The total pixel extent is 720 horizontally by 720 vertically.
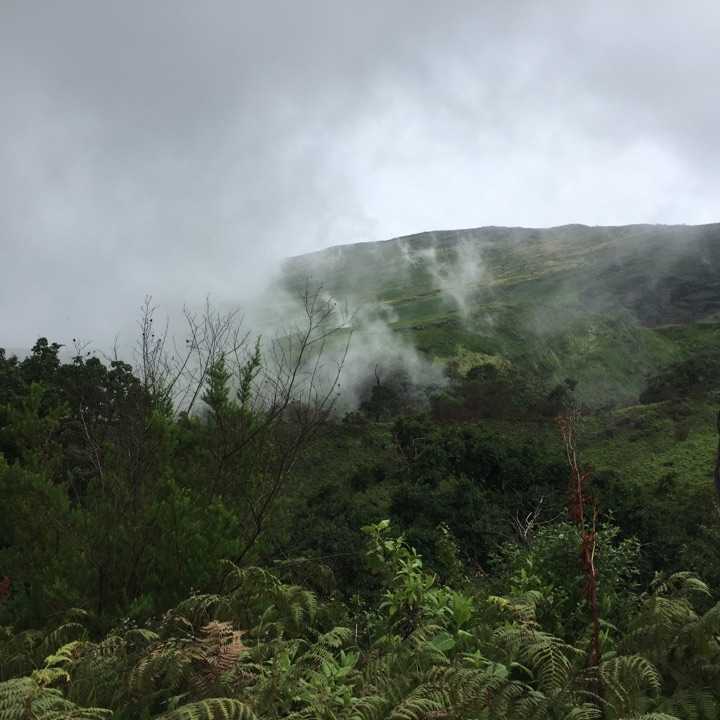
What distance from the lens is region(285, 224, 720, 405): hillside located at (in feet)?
193

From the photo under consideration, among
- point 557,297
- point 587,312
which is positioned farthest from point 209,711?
point 557,297

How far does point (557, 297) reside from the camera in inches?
3167

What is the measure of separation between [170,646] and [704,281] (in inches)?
3427

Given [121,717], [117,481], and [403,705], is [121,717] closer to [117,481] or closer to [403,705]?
[403,705]

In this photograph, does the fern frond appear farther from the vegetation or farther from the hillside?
the hillside

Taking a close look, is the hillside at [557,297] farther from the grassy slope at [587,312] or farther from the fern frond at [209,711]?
the fern frond at [209,711]

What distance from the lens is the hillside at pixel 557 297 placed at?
58812 millimetres

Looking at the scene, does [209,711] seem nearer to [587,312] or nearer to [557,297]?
[587,312]

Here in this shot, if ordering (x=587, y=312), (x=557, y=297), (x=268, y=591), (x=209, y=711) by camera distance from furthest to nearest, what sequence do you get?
(x=557, y=297), (x=587, y=312), (x=268, y=591), (x=209, y=711)

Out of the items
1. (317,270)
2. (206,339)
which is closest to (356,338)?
(206,339)

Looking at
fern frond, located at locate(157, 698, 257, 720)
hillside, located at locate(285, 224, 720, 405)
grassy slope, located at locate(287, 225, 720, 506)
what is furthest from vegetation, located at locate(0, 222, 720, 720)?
hillside, located at locate(285, 224, 720, 405)

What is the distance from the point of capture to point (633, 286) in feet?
268

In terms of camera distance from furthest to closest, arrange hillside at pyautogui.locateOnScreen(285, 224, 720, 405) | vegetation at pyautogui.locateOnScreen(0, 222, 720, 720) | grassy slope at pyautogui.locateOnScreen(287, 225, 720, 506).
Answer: hillside at pyautogui.locateOnScreen(285, 224, 720, 405) < grassy slope at pyautogui.locateOnScreen(287, 225, 720, 506) < vegetation at pyautogui.locateOnScreen(0, 222, 720, 720)

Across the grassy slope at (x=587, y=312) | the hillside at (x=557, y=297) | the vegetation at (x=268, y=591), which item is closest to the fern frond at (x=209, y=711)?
the vegetation at (x=268, y=591)
